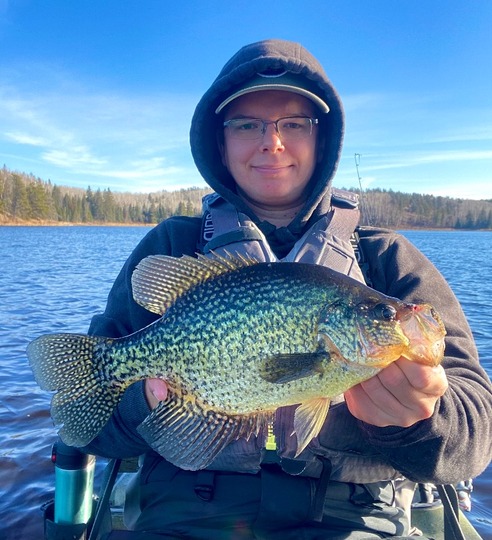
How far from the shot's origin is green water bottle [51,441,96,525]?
11.7ft

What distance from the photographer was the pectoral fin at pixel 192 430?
8.73ft

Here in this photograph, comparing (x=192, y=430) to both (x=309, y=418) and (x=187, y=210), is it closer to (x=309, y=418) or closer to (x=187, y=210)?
(x=309, y=418)

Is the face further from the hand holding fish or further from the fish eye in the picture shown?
the hand holding fish

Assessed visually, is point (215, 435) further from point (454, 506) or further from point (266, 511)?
point (454, 506)

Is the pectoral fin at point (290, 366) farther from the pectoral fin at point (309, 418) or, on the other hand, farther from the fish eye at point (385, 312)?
the fish eye at point (385, 312)

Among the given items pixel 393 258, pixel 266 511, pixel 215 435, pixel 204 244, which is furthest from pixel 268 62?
pixel 266 511

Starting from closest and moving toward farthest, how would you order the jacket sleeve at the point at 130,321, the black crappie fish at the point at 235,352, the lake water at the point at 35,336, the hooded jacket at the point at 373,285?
the black crappie fish at the point at 235,352 < the hooded jacket at the point at 373,285 < the jacket sleeve at the point at 130,321 < the lake water at the point at 35,336

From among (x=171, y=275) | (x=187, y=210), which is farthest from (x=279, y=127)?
(x=187, y=210)

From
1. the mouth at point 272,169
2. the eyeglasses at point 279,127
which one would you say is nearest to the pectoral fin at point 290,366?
the mouth at point 272,169

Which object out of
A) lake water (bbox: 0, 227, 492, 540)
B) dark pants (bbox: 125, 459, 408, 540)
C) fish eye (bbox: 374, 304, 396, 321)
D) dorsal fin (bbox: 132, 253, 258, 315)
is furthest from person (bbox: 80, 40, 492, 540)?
lake water (bbox: 0, 227, 492, 540)

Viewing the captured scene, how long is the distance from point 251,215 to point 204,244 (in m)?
0.49

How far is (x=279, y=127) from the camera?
3.72 m

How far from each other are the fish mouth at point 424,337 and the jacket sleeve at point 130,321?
66.8 inches

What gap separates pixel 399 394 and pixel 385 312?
0.41 metres
